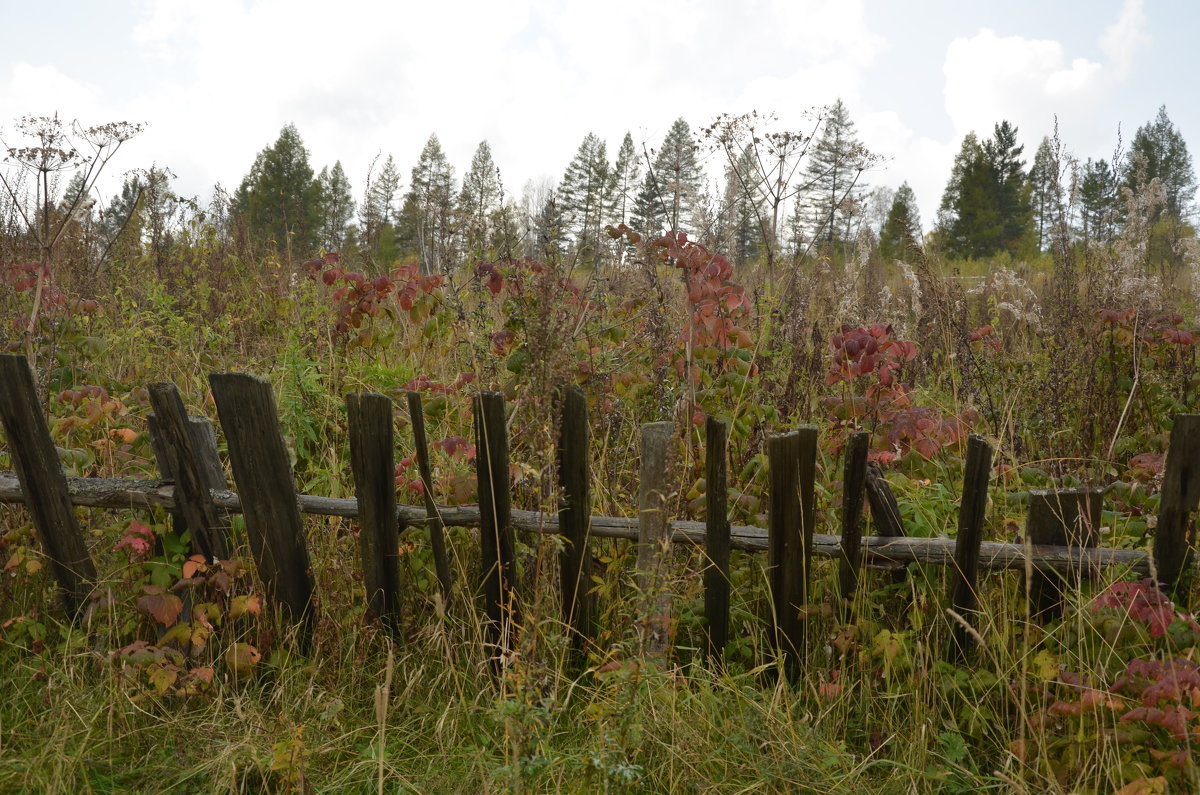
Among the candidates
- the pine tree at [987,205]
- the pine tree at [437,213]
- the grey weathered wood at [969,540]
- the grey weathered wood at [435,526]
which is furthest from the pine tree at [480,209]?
the pine tree at [987,205]

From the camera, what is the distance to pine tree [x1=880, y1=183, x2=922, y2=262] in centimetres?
342

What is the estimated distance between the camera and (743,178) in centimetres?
427

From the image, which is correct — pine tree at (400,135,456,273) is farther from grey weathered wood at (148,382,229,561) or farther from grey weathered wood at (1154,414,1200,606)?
grey weathered wood at (1154,414,1200,606)

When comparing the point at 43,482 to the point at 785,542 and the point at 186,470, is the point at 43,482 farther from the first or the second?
the point at 785,542

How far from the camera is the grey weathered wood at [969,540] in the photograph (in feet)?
7.24

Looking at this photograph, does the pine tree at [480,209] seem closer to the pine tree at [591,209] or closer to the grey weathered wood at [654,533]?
the pine tree at [591,209]

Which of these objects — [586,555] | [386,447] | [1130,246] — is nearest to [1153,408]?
[1130,246]

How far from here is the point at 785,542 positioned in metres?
2.38

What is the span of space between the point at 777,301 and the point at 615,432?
1.45m

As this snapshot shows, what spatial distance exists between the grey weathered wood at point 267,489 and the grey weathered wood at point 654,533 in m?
1.15

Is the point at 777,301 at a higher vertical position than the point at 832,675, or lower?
higher

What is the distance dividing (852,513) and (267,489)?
1.86 metres

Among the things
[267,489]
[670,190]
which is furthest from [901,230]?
[267,489]

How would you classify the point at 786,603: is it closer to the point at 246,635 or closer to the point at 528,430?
the point at 528,430
